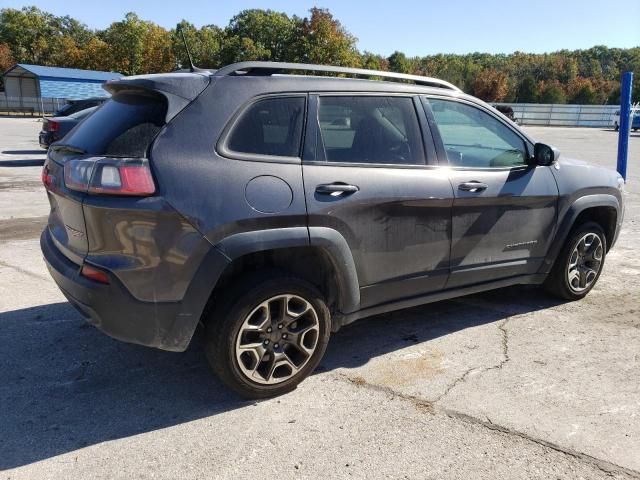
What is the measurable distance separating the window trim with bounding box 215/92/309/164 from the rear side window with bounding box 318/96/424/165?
12cm

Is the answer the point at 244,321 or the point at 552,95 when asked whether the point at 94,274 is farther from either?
the point at 552,95

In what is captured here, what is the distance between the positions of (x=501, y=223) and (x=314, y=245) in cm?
172

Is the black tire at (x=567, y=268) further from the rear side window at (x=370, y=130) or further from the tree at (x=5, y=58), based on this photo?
the tree at (x=5, y=58)

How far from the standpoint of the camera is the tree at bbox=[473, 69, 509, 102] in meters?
81.2

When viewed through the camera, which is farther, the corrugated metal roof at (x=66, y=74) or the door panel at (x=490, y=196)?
the corrugated metal roof at (x=66, y=74)

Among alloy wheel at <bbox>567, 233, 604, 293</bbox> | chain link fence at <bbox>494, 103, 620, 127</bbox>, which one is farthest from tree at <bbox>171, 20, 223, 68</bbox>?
alloy wheel at <bbox>567, 233, 604, 293</bbox>

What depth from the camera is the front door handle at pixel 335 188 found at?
3371mm

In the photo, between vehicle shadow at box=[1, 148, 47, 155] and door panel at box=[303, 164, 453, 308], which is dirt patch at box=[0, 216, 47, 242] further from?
vehicle shadow at box=[1, 148, 47, 155]

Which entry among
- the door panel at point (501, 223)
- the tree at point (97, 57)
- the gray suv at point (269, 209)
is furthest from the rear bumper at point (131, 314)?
the tree at point (97, 57)

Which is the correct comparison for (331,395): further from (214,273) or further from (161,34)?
(161,34)

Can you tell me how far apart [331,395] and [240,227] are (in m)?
1.20

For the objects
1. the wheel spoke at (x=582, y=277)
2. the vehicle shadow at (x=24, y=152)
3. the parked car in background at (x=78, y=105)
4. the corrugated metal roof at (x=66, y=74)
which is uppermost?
the corrugated metal roof at (x=66, y=74)

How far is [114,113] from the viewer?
343 cm

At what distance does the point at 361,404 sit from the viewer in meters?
3.39
